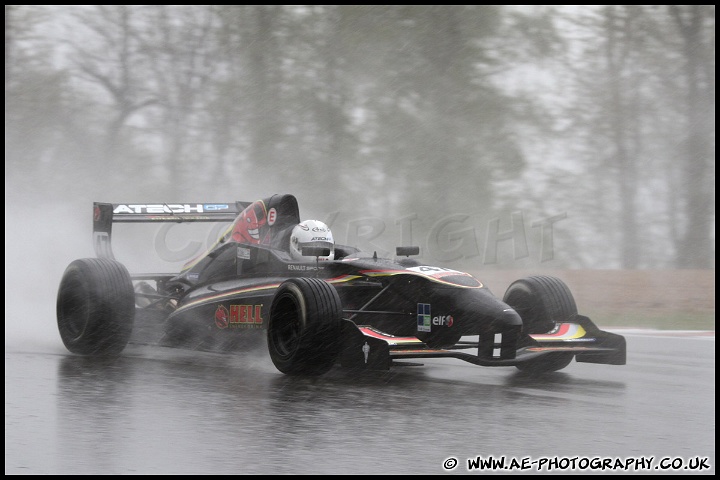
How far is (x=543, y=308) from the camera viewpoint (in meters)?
8.80

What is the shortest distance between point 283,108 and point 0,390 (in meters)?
20.8

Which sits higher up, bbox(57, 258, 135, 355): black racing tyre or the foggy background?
the foggy background

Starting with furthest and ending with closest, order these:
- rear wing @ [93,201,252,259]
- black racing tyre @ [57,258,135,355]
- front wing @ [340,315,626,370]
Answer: rear wing @ [93,201,252,259]
black racing tyre @ [57,258,135,355]
front wing @ [340,315,626,370]

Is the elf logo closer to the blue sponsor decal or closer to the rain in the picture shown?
the blue sponsor decal

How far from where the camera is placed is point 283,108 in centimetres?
2783

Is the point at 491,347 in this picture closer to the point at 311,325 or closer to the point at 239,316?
the point at 311,325

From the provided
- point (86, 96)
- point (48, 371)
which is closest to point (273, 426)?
point (48, 371)

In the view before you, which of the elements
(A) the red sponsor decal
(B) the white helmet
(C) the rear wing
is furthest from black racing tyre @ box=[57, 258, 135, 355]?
(B) the white helmet

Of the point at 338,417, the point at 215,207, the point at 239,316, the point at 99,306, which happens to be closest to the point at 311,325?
the point at 338,417

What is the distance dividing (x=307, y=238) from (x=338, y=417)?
3.37 meters

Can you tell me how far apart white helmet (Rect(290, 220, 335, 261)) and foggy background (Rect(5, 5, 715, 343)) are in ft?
44.4

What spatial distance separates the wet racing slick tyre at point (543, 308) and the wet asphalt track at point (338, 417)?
199 mm

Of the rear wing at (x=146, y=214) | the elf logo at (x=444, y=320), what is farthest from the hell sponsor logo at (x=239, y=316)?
the rear wing at (x=146, y=214)

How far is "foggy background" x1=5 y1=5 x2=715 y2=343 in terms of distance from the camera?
24.3 m
